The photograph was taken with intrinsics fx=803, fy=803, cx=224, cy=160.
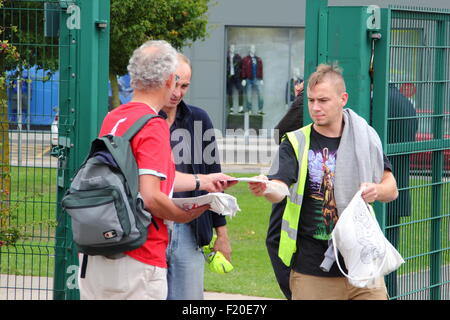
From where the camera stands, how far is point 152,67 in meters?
3.81

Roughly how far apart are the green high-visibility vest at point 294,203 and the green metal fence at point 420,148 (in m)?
1.00

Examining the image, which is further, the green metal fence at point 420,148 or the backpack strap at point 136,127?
the green metal fence at point 420,148

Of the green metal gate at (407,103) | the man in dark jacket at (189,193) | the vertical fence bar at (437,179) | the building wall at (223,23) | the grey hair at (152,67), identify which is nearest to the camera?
the grey hair at (152,67)

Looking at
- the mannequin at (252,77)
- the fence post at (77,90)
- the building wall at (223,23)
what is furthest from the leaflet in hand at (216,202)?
the mannequin at (252,77)

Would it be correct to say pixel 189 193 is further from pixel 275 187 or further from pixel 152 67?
pixel 152 67

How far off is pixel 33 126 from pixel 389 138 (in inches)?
94.0

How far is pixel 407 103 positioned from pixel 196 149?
156 cm

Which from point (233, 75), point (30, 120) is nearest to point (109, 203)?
point (30, 120)

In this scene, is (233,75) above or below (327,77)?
above

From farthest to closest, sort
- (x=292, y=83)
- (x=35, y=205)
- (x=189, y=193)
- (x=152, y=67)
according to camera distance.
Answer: (x=292, y=83) < (x=35, y=205) < (x=189, y=193) < (x=152, y=67)

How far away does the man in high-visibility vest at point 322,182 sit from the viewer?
4.36 metres

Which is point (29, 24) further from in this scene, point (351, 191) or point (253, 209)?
point (253, 209)

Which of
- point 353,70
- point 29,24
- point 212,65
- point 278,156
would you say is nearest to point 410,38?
point 353,70

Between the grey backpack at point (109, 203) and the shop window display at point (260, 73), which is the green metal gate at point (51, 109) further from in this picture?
the shop window display at point (260, 73)
